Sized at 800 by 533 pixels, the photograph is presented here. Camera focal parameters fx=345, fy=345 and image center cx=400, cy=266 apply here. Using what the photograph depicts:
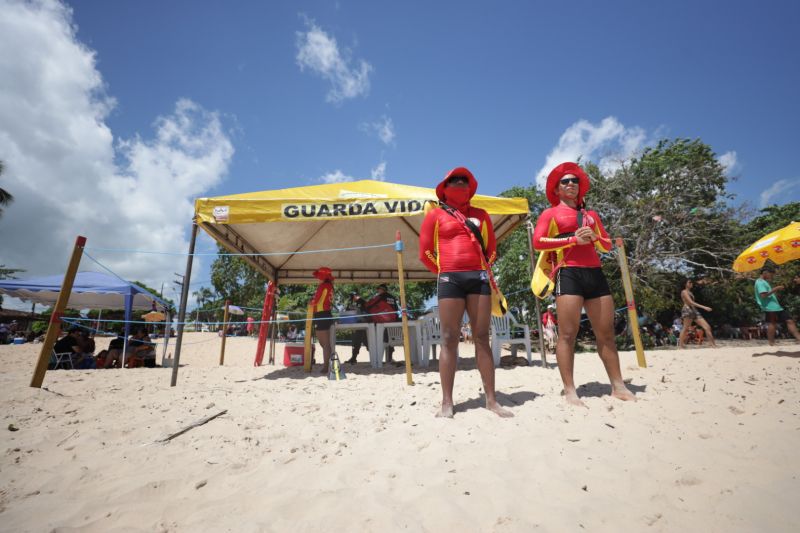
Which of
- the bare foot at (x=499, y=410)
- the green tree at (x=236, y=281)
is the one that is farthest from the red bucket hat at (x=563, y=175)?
the green tree at (x=236, y=281)

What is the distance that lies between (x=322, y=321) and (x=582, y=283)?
154 inches

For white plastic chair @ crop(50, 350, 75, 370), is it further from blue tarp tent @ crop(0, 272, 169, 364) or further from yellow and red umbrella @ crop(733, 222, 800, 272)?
yellow and red umbrella @ crop(733, 222, 800, 272)

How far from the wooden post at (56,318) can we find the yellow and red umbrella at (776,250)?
951cm

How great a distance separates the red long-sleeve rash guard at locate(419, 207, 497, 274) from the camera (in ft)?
9.11

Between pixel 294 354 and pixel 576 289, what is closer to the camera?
pixel 576 289

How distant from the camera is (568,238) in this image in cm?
285

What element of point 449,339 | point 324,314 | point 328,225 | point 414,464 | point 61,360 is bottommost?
point 414,464

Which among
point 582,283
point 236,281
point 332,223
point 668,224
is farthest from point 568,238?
point 236,281

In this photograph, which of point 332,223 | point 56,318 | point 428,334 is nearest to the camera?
point 56,318

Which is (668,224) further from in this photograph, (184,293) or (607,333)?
(184,293)

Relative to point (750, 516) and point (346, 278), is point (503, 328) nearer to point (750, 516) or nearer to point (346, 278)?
point (346, 278)

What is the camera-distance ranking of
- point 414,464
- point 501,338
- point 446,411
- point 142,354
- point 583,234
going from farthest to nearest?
point 142,354 < point 501,338 < point 583,234 < point 446,411 < point 414,464

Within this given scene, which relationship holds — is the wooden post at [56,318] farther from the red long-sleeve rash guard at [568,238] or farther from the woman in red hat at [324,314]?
the red long-sleeve rash guard at [568,238]

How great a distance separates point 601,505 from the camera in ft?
4.69
